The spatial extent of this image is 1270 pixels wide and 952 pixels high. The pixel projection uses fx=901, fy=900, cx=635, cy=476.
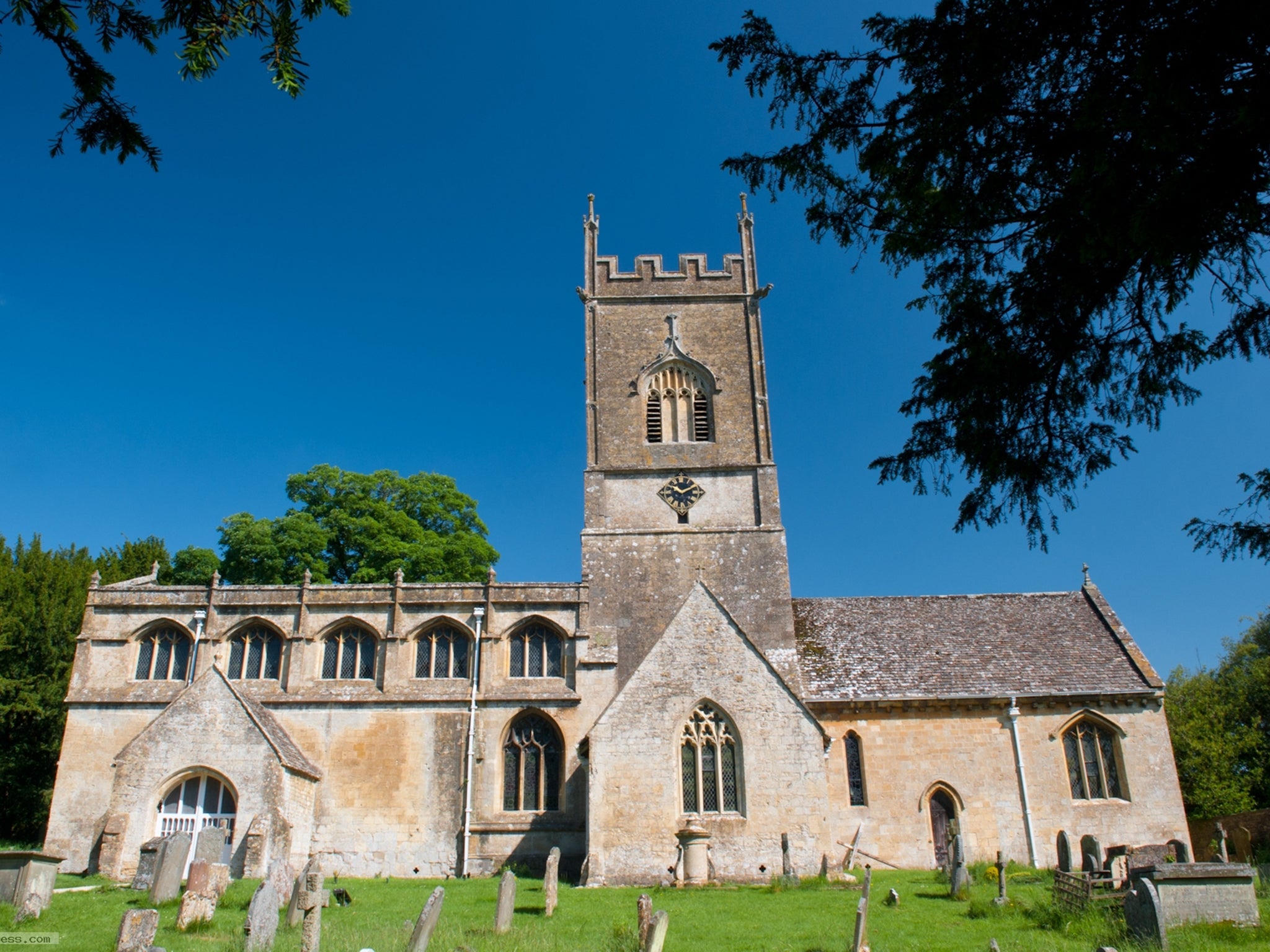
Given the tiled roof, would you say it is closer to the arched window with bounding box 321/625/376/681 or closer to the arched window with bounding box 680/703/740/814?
the arched window with bounding box 680/703/740/814

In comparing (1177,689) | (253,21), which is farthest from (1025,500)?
(1177,689)

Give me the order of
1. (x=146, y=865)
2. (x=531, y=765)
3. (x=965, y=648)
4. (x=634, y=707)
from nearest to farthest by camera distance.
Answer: (x=146, y=865) → (x=634, y=707) → (x=531, y=765) → (x=965, y=648)

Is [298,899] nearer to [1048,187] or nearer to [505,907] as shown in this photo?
[505,907]

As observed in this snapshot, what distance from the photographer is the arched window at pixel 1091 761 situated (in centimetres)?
2419

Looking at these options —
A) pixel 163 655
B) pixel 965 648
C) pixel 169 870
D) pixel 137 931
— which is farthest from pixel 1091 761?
pixel 163 655

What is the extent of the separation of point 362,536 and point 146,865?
16855mm

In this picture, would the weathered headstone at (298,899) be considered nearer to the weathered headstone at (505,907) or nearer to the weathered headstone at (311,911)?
the weathered headstone at (311,911)

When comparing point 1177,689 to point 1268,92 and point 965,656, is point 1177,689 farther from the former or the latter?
point 1268,92

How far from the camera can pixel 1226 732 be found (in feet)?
118

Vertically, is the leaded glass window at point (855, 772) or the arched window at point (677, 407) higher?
the arched window at point (677, 407)

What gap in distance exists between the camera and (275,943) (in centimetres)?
1012

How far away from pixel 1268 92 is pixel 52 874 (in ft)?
59.4

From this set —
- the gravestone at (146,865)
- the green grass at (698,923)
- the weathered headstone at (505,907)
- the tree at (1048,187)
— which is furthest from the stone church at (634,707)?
the tree at (1048,187)

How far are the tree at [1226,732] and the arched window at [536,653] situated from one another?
2181cm
